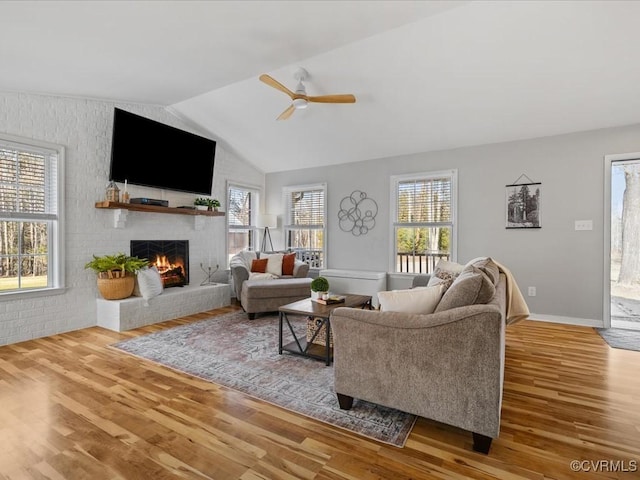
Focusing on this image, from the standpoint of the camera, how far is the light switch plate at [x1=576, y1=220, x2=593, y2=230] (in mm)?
4008

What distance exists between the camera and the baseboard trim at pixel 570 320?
401 cm

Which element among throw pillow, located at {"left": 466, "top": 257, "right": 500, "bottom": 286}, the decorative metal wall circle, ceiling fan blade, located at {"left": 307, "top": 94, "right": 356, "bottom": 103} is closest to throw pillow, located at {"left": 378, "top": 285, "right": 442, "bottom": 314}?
throw pillow, located at {"left": 466, "top": 257, "right": 500, "bottom": 286}

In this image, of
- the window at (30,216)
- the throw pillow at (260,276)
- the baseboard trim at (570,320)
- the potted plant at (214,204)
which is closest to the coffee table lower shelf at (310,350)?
the throw pillow at (260,276)

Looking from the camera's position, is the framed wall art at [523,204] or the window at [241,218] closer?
the framed wall art at [523,204]

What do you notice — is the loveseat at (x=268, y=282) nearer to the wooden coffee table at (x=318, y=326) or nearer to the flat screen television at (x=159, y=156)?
the wooden coffee table at (x=318, y=326)

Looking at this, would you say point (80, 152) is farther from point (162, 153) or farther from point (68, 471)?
point (68, 471)

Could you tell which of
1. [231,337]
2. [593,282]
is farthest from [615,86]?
[231,337]

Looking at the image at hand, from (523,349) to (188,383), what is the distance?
312cm

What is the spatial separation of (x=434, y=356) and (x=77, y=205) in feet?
14.0

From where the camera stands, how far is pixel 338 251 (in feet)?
19.0

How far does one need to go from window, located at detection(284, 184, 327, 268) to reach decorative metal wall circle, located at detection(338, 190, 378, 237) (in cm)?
41

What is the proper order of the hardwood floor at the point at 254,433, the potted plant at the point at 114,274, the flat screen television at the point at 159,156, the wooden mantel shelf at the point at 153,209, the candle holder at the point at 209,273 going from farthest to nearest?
the candle holder at the point at 209,273, the flat screen television at the point at 159,156, the wooden mantel shelf at the point at 153,209, the potted plant at the point at 114,274, the hardwood floor at the point at 254,433

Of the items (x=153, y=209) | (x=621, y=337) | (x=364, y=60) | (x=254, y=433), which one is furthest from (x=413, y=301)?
(x=153, y=209)

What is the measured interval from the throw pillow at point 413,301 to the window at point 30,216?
3.83 metres
